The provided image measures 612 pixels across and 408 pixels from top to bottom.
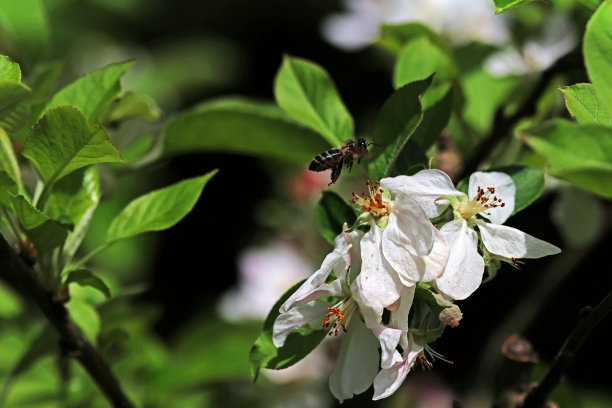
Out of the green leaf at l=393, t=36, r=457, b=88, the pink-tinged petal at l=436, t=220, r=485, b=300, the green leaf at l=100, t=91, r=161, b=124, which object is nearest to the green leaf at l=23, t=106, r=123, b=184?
the green leaf at l=100, t=91, r=161, b=124

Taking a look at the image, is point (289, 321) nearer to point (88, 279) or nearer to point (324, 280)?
point (324, 280)

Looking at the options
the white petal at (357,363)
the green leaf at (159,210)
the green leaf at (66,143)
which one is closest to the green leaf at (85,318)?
the green leaf at (159,210)

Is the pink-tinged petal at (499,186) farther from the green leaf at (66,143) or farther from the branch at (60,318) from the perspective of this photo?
Answer: the branch at (60,318)

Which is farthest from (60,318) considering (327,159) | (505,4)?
(505,4)

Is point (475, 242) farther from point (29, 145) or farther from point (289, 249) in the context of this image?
point (289, 249)

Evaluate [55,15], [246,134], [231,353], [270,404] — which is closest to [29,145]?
[246,134]

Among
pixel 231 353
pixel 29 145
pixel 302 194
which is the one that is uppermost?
pixel 29 145

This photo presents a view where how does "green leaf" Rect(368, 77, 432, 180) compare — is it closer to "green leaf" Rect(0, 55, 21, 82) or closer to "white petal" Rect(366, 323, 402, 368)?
"white petal" Rect(366, 323, 402, 368)
